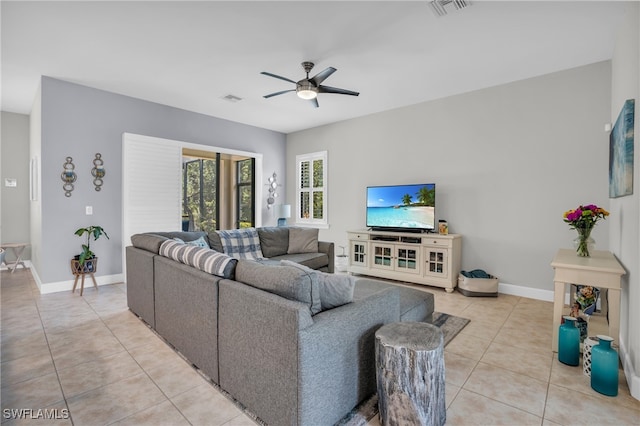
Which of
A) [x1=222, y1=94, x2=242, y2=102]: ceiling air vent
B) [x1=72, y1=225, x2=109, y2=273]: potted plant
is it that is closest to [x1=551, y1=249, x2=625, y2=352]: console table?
[x1=222, y1=94, x2=242, y2=102]: ceiling air vent

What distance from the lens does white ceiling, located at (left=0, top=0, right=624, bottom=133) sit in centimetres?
261

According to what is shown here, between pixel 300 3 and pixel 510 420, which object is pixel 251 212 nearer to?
pixel 300 3

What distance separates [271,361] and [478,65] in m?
3.81

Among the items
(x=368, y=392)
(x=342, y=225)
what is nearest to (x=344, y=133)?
(x=342, y=225)

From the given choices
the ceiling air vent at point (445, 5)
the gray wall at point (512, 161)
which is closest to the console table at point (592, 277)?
the gray wall at point (512, 161)

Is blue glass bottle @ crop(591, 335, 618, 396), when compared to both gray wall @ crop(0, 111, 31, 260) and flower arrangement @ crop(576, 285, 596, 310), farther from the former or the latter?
gray wall @ crop(0, 111, 31, 260)

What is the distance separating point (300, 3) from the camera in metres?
2.52

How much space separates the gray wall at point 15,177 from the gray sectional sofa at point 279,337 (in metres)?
5.40

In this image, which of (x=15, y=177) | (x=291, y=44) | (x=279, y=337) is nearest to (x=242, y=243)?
(x=291, y=44)

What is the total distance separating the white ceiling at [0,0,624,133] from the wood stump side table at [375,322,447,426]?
101 inches

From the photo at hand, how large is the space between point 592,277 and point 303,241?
10.6 feet

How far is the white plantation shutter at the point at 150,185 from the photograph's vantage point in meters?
4.71

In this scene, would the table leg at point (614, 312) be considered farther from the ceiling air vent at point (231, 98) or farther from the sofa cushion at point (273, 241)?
the ceiling air vent at point (231, 98)

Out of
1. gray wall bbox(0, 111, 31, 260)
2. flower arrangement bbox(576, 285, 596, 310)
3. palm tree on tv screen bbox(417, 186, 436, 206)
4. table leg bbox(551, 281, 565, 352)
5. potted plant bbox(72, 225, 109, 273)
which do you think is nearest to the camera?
table leg bbox(551, 281, 565, 352)
